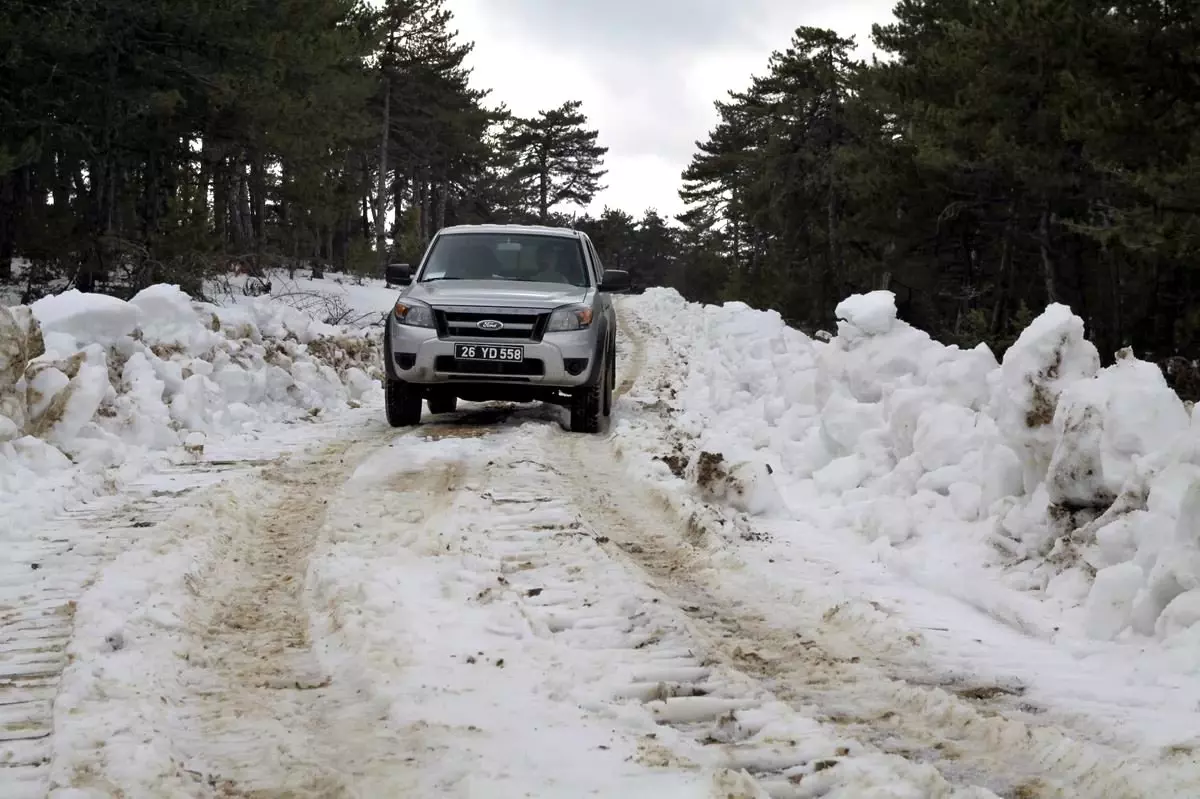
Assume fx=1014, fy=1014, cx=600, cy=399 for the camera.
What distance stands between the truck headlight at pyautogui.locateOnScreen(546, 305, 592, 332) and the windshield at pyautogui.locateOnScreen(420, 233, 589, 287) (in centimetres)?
86

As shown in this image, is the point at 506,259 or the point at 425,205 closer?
the point at 506,259

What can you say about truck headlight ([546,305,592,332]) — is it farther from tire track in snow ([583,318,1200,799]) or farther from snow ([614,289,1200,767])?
tire track in snow ([583,318,1200,799])

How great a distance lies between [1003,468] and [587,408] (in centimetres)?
455

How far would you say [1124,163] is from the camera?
15070mm

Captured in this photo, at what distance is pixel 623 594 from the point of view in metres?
3.96

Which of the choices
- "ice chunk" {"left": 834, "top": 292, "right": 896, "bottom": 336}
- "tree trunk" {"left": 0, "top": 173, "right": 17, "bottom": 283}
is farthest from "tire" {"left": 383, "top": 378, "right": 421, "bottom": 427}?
"tree trunk" {"left": 0, "top": 173, "right": 17, "bottom": 283}

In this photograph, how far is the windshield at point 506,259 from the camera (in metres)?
9.77

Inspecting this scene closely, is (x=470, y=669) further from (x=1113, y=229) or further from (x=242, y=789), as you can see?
(x=1113, y=229)

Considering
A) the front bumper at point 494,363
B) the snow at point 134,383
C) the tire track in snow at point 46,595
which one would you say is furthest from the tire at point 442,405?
the tire track in snow at point 46,595

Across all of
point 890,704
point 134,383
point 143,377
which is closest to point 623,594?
point 890,704

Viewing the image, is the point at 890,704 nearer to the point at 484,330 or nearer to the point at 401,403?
the point at 484,330

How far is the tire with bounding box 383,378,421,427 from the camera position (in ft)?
29.7

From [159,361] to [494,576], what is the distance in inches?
206

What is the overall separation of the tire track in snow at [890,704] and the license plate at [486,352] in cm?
401
